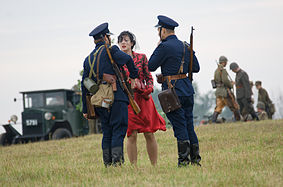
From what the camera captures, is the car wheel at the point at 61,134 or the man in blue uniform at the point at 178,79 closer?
the man in blue uniform at the point at 178,79

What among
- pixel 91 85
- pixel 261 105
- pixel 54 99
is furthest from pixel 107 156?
pixel 261 105

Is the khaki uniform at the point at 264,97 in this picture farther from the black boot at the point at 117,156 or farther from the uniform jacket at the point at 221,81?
the black boot at the point at 117,156

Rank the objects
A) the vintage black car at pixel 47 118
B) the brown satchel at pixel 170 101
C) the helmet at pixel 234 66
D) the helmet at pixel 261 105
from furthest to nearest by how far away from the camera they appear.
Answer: the helmet at pixel 261 105 < the vintage black car at pixel 47 118 < the helmet at pixel 234 66 < the brown satchel at pixel 170 101

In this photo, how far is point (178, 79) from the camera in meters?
6.30

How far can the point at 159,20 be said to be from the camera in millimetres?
6395

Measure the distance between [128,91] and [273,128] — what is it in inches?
278

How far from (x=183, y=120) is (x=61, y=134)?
12145 mm

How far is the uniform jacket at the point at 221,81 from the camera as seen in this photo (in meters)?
16.4

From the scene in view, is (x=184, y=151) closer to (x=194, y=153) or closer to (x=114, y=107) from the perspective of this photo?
(x=194, y=153)

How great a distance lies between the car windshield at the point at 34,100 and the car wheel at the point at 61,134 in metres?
1.47

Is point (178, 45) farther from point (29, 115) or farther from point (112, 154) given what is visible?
point (29, 115)

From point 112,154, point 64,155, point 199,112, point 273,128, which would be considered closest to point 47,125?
point 64,155

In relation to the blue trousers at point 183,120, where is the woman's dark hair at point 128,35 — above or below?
above

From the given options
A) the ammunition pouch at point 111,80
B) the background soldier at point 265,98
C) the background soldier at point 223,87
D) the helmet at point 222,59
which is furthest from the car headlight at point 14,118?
the ammunition pouch at point 111,80
